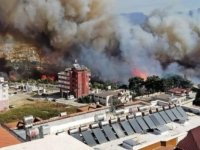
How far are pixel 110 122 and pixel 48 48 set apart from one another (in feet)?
75.2

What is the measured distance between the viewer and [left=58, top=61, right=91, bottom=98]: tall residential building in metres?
19.3

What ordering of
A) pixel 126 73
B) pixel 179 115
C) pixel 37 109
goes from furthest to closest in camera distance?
1. pixel 126 73
2. pixel 37 109
3. pixel 179 115

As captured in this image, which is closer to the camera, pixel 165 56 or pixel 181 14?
pixel 165 56

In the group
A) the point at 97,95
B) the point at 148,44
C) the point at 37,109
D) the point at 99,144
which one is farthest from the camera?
the point at 148,44

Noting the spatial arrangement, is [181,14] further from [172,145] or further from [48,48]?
[172,145]

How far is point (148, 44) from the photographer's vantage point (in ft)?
88.1

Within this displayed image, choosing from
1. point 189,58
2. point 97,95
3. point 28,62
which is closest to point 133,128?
point 97,95

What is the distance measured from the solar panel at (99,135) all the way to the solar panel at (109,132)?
0.08 m

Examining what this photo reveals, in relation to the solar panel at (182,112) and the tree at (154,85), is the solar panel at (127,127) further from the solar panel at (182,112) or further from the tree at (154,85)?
the tree at (154,85)

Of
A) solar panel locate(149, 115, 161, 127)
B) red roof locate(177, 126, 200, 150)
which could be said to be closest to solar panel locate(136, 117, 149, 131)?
solar panel locate(149, 115, 161, 127)

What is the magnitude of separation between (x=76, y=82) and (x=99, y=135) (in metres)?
13.0

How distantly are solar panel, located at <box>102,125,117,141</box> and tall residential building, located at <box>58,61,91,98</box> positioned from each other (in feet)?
41.2

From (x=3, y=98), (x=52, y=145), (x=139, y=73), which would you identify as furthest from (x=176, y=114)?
(x=139, y=73)

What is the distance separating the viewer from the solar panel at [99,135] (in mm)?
6432
